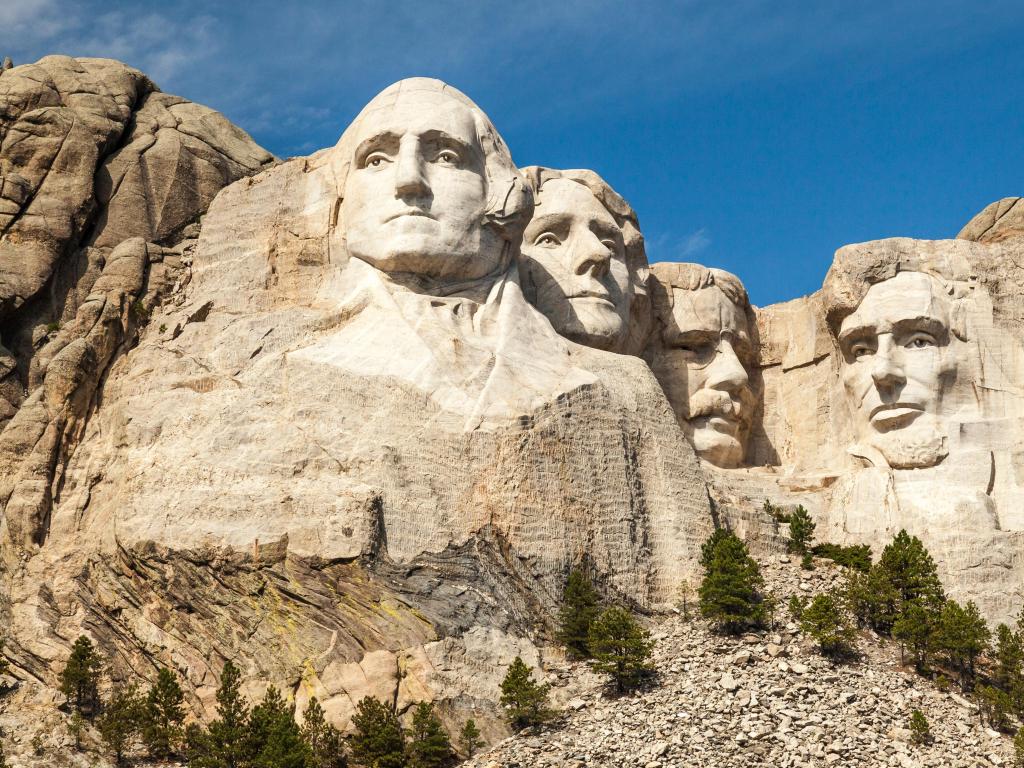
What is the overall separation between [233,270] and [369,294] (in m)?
A: 2.23

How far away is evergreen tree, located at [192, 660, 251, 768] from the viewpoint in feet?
84.8

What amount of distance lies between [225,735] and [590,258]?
1023cm

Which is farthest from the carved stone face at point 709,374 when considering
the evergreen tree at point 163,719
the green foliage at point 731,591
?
the evergreen tree at point 163,719

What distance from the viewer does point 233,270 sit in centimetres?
3200

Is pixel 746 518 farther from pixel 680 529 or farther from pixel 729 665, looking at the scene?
pixel 729 665

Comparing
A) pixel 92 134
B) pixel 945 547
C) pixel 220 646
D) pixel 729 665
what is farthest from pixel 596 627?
pixel 92 134

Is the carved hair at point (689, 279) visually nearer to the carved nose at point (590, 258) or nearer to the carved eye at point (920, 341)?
the carved nose at point (590, 258)

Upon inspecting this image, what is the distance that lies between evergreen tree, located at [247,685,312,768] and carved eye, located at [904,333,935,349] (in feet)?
37.9

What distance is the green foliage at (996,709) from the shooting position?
90.7ft

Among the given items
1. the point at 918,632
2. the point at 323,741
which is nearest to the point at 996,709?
the point at 918,632

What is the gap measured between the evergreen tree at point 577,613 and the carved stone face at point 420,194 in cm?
481

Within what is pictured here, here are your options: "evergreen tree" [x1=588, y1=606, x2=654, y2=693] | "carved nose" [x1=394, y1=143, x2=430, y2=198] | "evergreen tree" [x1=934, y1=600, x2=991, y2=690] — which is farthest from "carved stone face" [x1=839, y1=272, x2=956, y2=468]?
"carved nose" [x1=394, y1=143, x2=430, y2=198]

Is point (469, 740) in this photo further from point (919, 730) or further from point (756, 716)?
point (919, 730)

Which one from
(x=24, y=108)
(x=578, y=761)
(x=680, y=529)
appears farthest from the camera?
(x=24, y=108)
